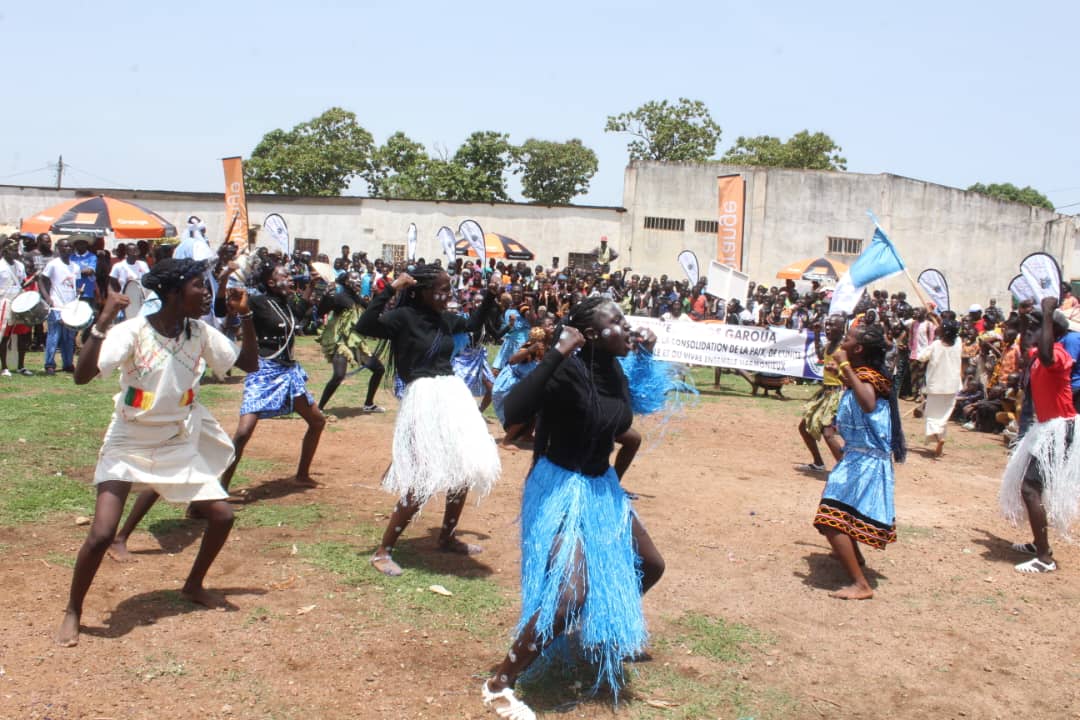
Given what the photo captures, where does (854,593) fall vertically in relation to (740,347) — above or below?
below

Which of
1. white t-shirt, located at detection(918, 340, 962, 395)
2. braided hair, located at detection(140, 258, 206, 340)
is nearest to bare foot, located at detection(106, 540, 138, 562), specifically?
braided hair, located at detection(140, 258, 206, 340)

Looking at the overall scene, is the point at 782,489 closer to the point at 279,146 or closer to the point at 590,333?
the point at 590,333

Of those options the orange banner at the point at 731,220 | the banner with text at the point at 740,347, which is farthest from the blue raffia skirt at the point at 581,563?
the orange banner at the point at 731,220

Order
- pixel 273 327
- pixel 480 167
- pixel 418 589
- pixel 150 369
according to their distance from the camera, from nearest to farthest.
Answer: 1. pixel 150 369
2. pixel 418 589
3. pixel 273 327
4. pixel 480 167

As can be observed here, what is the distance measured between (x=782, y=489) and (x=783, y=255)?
1049 inches

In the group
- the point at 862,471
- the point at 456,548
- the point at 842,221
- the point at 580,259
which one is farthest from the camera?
the point at 580,259

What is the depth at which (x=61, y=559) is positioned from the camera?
5.66 meters

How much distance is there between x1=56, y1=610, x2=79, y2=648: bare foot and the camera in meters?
4.46

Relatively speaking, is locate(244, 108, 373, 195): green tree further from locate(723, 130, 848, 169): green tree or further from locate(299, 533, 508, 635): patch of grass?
locate(299, 533, 508, 635): patch of grass

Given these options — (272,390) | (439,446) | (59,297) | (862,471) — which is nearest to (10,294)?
(59,297)

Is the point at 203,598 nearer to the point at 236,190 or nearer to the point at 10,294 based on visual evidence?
the point at 10,294

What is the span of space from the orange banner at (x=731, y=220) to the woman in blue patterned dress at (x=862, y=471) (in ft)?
58.4

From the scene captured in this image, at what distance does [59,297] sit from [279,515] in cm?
856

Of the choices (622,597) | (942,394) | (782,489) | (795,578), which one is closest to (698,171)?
(942,394)
